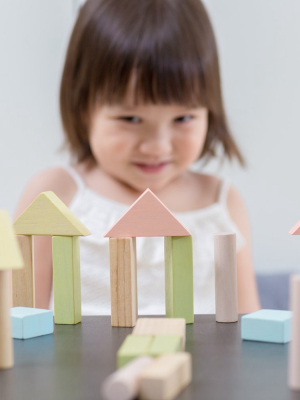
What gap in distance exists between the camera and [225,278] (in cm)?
72

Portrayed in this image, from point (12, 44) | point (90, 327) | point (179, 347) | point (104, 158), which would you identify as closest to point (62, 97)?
point (104, 158)

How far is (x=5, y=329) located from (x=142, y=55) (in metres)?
0.71

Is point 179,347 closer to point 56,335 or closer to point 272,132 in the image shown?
point 56,335

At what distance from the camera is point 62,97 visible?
1.30 m

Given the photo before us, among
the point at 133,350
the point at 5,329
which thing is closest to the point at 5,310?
the point at 5,329

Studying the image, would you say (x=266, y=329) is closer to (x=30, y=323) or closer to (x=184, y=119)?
(x=30, y=323)

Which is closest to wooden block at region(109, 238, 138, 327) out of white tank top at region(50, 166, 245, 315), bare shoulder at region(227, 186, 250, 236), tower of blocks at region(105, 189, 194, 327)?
tower of blocks at region(105, 189, 194, 327)

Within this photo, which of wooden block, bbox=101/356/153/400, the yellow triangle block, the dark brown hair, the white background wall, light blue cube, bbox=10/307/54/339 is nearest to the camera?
wooden block, bbox=101/356/153/400

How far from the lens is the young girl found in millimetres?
1123

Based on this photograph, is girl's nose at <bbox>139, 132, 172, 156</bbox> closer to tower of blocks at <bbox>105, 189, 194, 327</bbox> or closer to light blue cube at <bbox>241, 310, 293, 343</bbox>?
tower of blocks at <bbox>105, 189, 194, 327</bbox>

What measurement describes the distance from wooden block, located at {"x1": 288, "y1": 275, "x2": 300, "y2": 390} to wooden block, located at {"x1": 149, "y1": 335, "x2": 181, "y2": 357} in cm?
10

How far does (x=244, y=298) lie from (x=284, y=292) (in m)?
0.38

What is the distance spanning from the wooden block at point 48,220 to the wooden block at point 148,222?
47 mm

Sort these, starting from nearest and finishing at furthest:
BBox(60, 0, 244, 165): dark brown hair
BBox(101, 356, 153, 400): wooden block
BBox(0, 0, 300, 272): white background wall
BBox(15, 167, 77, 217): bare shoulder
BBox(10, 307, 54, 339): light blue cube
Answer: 1. BBox(101, 356, 153, 400): wooden block
2. BBox(10, 307, 54, 339): light blue cube
3. BBox(60, 0, 244, 165): dark brown hair
4. BBox(15, 167, 77, 217): bare shoulder
5. BBox(0, 0, 300, 272): white background wall
